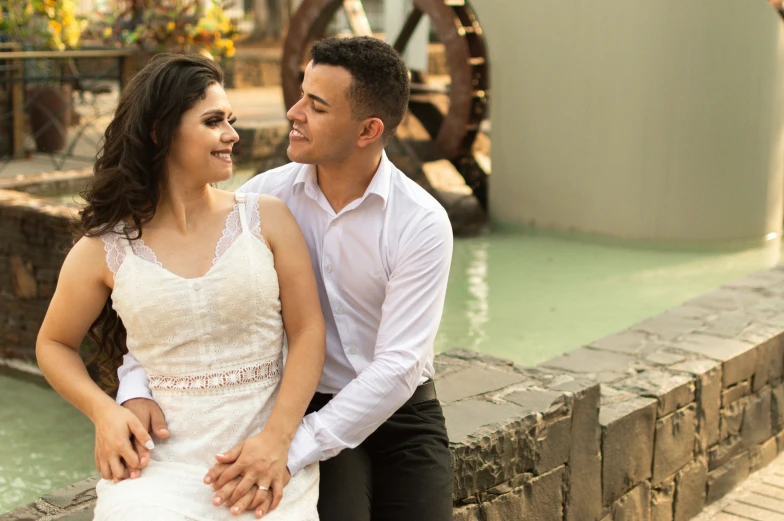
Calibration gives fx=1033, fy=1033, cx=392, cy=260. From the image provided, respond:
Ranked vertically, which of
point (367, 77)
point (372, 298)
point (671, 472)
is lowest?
point (671, 472)

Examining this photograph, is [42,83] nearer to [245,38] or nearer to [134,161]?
[134,161]

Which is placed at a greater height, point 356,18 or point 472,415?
point 356,18

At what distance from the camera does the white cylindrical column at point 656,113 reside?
22.8ft

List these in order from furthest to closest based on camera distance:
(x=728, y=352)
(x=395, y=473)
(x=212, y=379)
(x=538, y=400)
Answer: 1. (x=728, y=352)
2. (x=538, y=400)
3. (x=395, y=473)
4. (x=212, y=379)

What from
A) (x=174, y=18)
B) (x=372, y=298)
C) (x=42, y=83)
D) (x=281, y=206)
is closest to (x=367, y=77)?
(x=281, y=206)

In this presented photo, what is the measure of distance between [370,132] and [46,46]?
767cm

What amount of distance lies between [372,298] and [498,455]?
652 mm

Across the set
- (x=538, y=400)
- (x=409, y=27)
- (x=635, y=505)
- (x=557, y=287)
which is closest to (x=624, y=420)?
(x=635, y=505)

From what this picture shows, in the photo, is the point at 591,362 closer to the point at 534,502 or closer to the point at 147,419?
the point at 534,502

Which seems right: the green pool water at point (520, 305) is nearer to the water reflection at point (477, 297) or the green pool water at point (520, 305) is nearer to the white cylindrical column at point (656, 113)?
the water reflection at point (477, 297)

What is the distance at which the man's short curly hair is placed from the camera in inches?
85.9

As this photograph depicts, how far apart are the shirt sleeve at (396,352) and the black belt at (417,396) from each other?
0.36 feet

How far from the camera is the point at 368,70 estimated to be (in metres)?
2.20

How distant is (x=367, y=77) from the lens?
86.7 inches
